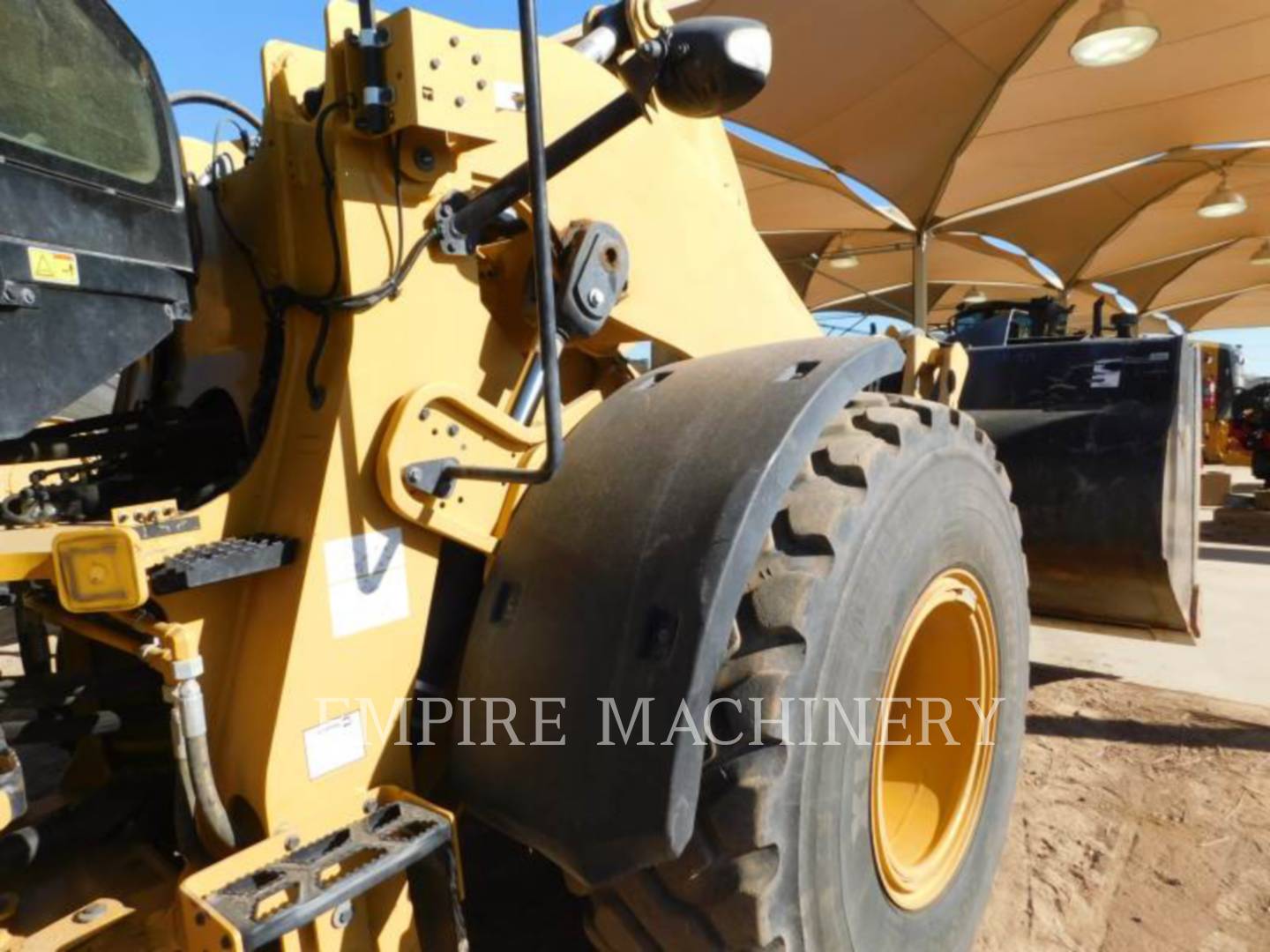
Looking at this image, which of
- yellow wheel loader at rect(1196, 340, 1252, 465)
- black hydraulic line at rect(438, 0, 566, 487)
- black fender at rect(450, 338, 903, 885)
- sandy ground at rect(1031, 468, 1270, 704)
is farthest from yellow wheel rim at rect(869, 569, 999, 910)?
yellow wheel loader at rect(1196, 340, 1252, 465)

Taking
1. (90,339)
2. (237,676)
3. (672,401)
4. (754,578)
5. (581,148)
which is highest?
(581,148)

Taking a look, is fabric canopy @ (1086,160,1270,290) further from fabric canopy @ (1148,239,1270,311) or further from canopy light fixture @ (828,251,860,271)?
canopy light fixture @ (828,251,860,271)

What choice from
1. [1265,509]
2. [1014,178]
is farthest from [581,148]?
[1014,178]

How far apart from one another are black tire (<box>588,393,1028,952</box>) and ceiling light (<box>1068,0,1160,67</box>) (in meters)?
6.83

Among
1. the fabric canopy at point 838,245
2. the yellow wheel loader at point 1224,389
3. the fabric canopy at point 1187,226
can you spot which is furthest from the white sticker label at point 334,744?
the fabric canopy at point 1187,226

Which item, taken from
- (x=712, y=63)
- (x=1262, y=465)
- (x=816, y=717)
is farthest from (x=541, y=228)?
(x=1262, y=465)

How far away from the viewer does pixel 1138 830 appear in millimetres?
2932

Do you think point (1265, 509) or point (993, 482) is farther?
point (1265, 509)

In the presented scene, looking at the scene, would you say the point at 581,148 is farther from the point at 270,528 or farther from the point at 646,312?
the point at 270,528

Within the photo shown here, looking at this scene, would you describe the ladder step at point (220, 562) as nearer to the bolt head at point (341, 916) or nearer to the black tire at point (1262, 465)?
the bolt head at point (341, 916)

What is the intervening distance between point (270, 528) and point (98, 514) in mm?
453

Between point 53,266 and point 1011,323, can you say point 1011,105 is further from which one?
point 53,266

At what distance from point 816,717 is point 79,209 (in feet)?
4.74

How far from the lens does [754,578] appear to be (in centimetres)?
155
